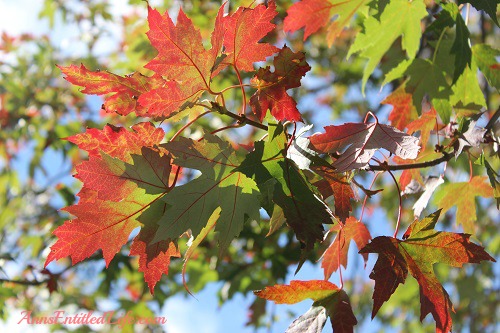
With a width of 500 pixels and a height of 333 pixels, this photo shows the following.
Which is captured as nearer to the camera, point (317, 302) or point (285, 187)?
point (285, 187)

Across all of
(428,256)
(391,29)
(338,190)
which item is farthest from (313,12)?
(428,256)

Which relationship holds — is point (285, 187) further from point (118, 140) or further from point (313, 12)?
point (313, 12)

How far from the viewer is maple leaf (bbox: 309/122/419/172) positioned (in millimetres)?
1074

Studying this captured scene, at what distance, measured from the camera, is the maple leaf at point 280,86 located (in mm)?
1104

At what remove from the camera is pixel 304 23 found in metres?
1.57

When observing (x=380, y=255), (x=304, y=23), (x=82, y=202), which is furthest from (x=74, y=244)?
(x=304, y=23)

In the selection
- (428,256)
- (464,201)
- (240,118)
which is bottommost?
(464,201)

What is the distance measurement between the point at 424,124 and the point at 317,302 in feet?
2.15

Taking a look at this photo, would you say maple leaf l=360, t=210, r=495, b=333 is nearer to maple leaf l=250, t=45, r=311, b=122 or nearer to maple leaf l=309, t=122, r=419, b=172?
maple leaf l=309, t=122, r=419, b=172

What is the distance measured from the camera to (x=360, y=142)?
1113 millimetres

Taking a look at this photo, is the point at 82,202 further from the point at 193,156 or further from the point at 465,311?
the point at 465,311

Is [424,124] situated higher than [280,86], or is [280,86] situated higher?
[280,86]

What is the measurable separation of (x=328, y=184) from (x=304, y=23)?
2.02ft

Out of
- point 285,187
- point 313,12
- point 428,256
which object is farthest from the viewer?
point 313,12
